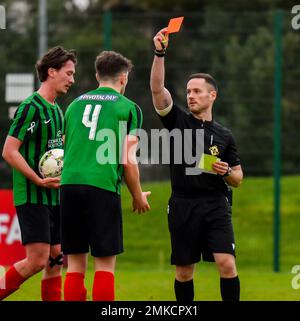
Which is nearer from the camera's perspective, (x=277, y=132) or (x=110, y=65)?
(x=110, y=65)

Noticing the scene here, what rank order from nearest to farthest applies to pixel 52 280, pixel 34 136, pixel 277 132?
pixel 34 136 < pixel 52 280 < pixel 277 132

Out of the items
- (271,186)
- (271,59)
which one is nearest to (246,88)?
(271,59)

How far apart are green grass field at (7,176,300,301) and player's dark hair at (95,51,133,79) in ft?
11.5

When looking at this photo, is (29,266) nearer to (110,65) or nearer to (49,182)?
(49,182)

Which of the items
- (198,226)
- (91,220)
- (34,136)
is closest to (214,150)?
(198,226)

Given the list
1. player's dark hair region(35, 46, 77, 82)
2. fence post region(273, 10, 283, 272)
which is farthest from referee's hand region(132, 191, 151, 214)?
fence post region(273, 10, 283, 272)

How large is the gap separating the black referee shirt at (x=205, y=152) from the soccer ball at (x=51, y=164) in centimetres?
90

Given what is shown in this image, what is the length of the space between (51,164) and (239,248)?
7.13m

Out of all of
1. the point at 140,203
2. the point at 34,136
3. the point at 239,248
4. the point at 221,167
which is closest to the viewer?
the point at 140,203

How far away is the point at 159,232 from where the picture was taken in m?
14.9

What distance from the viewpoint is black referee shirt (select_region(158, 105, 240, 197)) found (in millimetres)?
8242

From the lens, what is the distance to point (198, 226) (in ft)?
27.0

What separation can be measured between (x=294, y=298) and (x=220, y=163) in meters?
2.43
